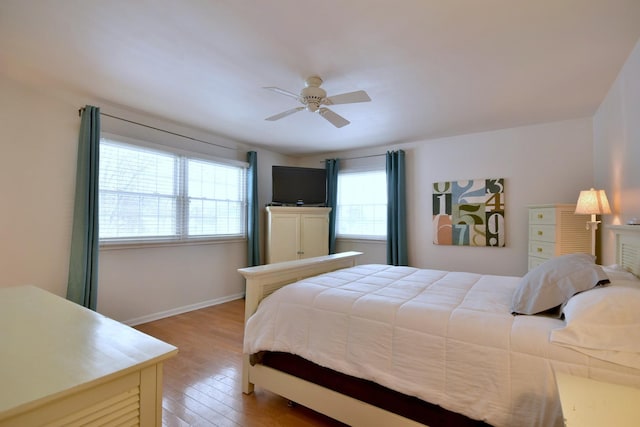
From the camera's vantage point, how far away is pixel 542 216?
3318mm

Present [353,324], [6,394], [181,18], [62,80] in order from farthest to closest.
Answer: [62,80]
[181,18]
[353,324]
[6,394]

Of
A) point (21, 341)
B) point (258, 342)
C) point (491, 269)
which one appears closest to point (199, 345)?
point (258, 342)

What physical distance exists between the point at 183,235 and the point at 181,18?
8.98ft

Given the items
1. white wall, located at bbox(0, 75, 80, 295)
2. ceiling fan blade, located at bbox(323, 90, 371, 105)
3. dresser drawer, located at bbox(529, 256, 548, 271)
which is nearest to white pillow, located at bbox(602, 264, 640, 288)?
dresser drawer, located at bbox(529, 256, 548, 271)

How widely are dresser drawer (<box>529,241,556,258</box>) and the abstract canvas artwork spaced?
0.47m

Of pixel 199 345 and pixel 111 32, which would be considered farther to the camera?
pixel 199 345

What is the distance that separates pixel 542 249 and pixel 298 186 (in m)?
3.33

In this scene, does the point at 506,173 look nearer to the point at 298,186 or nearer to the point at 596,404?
the point at 298,186

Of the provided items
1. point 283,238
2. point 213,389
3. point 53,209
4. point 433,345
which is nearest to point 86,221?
point 53,209

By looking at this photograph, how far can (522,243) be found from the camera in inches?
151

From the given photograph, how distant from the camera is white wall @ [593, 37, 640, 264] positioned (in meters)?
2.15

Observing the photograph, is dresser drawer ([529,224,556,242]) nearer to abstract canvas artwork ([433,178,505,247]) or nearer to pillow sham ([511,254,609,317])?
abstract canvas artwork ([433,178,505,247])

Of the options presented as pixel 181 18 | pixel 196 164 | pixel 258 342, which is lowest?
pixel 258 342

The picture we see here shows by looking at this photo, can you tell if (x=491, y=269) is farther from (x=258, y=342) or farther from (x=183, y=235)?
(x=183, y=235)
